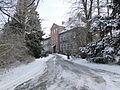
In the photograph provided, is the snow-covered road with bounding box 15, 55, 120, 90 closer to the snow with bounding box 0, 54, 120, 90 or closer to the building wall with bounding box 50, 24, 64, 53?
the snow with bounding box 0, 54, 120, 90

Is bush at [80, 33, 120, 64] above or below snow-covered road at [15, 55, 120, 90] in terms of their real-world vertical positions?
above

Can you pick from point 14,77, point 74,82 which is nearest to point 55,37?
point 14,77

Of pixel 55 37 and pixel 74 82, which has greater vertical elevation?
pixel 55 37

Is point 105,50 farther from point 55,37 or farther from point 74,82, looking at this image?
point 55,37

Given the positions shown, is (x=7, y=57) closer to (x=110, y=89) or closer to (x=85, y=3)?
(x=110, y=89)

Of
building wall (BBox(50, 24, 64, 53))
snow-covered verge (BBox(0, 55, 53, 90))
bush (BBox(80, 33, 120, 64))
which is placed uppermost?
building wall (BBox(50, 24, 64, 53))

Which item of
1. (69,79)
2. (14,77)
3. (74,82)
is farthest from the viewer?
(14,77)

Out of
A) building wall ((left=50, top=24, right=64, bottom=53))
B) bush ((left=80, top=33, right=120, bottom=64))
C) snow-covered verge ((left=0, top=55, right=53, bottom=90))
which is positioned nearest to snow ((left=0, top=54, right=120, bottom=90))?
snow-covered verge ((left=0, top=55, right=53, bottom=90))

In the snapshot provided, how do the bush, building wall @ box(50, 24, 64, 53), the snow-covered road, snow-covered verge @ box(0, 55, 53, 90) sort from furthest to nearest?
building wall @ box(50, 24, 64, 53) → the bush → snow-covered verge @ box(0, 55, 53, 90) → the snow-covered road

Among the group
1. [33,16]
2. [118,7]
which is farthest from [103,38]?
[33,16]

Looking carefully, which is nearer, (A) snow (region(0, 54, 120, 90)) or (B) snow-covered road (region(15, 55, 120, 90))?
(B) snow-covered road (region(15, 55, 120, 90))

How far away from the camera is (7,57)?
1131 cm

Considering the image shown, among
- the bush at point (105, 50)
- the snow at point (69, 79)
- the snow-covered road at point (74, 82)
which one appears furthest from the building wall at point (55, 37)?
the snow-covered road at point (74, 82)

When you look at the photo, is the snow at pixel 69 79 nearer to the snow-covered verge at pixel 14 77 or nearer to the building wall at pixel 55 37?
the snow-covered verge at pixel 14 77
